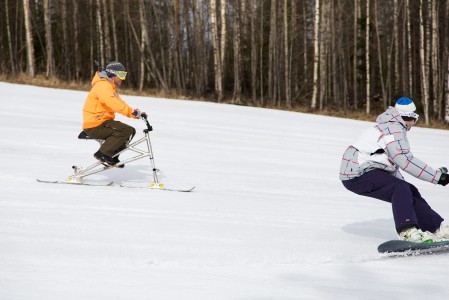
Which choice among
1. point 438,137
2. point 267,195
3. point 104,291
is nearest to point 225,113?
point 438,137

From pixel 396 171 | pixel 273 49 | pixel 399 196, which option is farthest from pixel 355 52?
pixel 399 196

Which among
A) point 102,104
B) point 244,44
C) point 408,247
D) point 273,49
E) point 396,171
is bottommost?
point 408,247

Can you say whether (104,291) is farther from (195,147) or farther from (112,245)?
(195,147)

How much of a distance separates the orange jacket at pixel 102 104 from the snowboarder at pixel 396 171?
10.9 ft

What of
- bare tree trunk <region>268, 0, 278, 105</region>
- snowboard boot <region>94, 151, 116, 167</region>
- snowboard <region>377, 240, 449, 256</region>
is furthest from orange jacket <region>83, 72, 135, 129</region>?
bare tree trunk <region>268, 0, 278, 105</region>

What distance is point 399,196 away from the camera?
5.53 metres

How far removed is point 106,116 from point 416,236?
4.39 metres

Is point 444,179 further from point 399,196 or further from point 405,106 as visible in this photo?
point 405,106

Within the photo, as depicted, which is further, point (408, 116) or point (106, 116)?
point (106, 116)

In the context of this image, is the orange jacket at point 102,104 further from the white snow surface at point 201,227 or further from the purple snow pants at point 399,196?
the purple snow pants at point 399,196

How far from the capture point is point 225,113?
1859 centimetres

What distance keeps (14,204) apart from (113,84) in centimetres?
202

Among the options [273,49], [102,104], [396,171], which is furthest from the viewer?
[273,49]

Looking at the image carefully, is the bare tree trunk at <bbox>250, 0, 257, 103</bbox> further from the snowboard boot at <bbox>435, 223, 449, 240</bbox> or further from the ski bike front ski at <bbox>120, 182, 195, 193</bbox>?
the snowboard boot at <bbox>435, 223, 449, 240</bbox>
